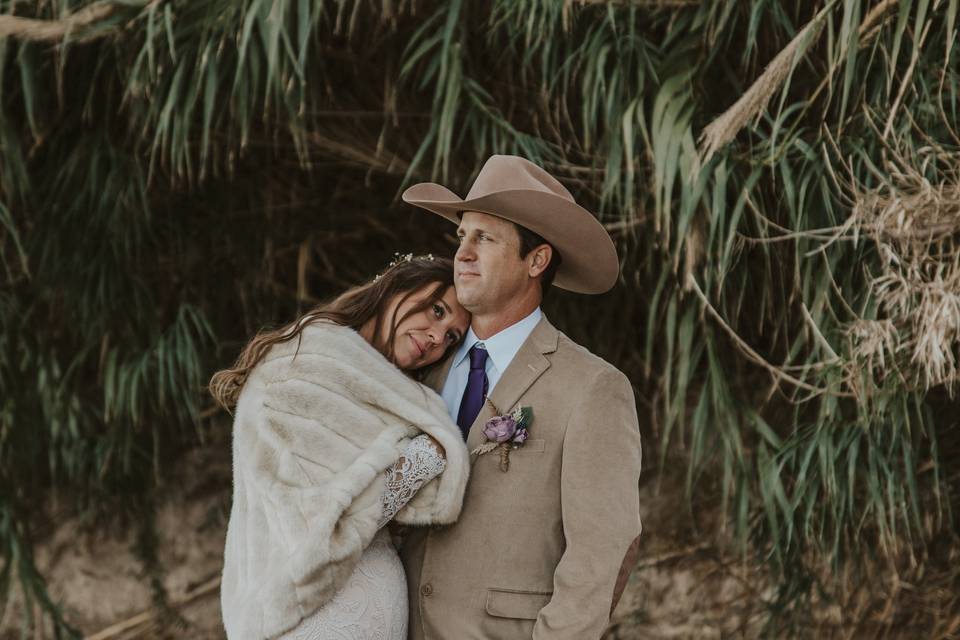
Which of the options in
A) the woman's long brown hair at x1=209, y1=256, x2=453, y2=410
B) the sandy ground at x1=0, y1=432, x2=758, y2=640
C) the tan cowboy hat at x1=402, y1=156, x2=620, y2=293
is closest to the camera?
the tan cowboy hat at x1=402, y1=156, x2=620, y2=293

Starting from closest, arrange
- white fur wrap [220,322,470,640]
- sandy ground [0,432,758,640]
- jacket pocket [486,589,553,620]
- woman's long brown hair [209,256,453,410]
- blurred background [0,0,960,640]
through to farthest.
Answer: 1. white fur wrap [220,322,470,640]
2. jacket pocket [486,589,553,620]
3. woman's long brown hair [209,256,453,410]
4. blurred background [0,0,960,640]
5. sandy ground [0,432,758,640]

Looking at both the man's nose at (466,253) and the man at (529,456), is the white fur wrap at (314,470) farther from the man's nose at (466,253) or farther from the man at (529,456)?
the man's nose at (466,253)

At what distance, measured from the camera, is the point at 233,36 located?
3.69 metres

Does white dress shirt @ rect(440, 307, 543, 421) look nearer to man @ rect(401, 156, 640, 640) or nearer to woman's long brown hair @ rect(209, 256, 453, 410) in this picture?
man @ rect(401, 156, 640, 640)

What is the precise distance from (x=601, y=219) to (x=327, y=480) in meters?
1.95

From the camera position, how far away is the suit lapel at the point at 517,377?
7.57ft

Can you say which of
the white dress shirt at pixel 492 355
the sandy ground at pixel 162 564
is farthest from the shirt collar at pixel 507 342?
the sandy ground at pixel 162 564

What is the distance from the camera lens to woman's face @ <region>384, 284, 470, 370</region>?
7.93 ft

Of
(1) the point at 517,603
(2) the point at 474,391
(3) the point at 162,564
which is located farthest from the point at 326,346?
(3) the point at 162,564

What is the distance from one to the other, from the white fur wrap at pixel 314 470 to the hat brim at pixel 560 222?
38 centimetres

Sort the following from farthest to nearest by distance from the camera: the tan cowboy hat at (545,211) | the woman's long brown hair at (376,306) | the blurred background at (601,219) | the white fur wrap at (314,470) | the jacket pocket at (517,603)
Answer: the blurred background at (601,219) < the woman's long brown hair at (376,306) < the tan cowboy hat at (545,211) < the jacket pocket at (517,603) < the white fur wrap at (314,470)

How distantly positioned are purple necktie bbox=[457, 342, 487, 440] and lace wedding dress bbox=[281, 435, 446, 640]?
0.64ft

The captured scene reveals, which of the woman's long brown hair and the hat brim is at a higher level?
the hat brim

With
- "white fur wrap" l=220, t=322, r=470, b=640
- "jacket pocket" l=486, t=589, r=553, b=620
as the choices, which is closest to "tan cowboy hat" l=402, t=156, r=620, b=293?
"white fur wrap" l=220, t=322, r=470, b=640
